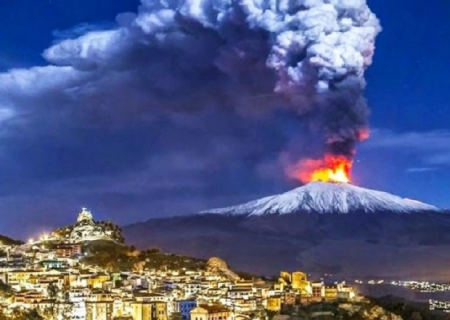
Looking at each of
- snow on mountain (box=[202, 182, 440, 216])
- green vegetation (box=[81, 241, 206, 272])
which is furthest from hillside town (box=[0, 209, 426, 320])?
snow on mountain (box=[202, 182, 440, 216])

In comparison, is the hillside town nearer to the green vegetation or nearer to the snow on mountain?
the green vegetation

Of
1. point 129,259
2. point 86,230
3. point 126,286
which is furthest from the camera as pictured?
point 86,230

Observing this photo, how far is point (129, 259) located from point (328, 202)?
7.48 m

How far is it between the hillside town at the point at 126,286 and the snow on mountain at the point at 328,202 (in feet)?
18.9

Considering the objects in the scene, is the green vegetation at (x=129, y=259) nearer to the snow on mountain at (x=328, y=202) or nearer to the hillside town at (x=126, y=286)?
the hillside town at (x=126, y=286)

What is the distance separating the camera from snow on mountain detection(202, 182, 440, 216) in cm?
2161

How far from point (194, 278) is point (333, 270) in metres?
4.81

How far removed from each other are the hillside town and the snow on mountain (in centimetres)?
576

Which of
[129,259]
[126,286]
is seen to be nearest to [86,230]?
[129,259]

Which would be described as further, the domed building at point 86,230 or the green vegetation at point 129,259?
the domed building at point 86,230

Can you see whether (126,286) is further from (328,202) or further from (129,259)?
(328,202)

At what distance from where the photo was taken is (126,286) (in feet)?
41.0

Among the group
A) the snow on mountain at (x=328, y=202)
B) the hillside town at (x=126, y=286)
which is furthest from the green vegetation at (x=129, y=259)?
the snow on mountain at (x=328, y=202)

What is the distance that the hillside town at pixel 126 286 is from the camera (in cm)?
1054
